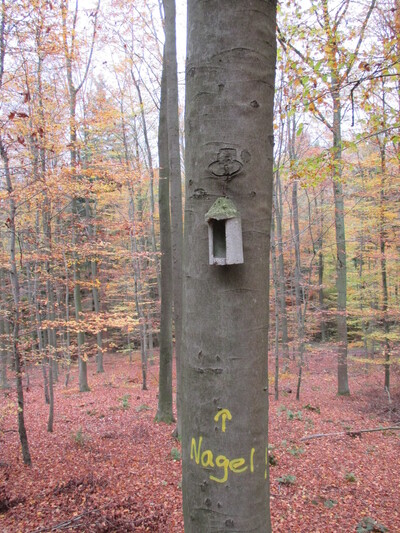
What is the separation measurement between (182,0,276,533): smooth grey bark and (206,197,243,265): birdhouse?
0.10ft

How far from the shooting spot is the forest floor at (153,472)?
384 cm

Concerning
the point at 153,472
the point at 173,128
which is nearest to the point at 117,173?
the point at 173,128

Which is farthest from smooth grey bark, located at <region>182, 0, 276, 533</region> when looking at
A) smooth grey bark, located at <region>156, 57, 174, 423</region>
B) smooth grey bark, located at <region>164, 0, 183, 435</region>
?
smooth grey bark, located at <region>156, 57, 174, 423</region>

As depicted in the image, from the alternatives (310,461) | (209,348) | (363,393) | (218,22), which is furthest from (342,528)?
(363,393)

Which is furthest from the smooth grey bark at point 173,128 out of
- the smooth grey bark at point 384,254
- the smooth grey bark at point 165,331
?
the smooth grey bark at point 384,254

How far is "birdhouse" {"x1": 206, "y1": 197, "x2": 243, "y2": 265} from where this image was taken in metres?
1.02

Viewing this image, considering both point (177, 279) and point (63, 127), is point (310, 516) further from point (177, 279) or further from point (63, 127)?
point (63, 127)

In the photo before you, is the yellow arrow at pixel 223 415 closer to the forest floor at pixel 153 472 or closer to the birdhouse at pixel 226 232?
the birdhouse at pixel 226 232

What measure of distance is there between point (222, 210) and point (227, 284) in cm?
23

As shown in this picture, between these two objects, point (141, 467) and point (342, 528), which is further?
point (141, 467)

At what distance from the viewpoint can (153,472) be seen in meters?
5.21

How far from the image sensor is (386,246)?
40.8ft

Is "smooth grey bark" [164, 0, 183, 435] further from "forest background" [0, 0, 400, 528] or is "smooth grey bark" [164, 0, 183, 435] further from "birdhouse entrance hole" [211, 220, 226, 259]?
"birdhouse entrance hole" [211, 220, 226, 259]

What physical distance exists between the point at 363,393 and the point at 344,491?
7961 mm
